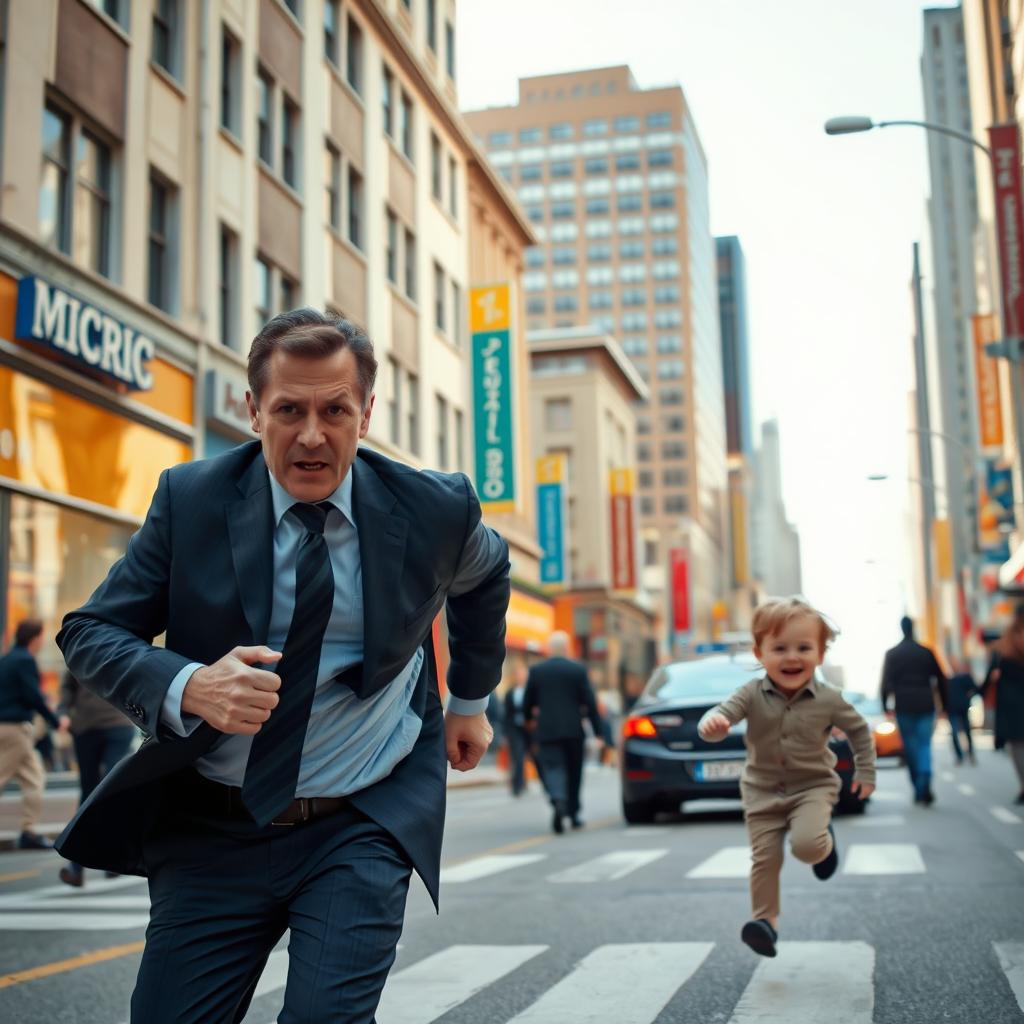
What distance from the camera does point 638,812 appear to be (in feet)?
44.9

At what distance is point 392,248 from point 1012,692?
20.9m

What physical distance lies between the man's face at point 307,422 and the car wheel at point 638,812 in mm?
10876

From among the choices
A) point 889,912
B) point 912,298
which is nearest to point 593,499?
point 889,912

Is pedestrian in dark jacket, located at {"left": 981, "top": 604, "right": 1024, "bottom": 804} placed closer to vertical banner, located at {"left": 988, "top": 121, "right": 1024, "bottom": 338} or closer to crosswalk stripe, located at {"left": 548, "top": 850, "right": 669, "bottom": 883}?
crosswalk stripe, located at {"left": 548, "top": 850, "right": 669, "bottom": 883}

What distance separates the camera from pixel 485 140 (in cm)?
14938

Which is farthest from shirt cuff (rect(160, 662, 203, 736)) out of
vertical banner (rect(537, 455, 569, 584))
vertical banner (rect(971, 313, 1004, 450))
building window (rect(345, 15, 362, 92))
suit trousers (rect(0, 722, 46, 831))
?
vertical banner (rect(537, 455, 569, 584))

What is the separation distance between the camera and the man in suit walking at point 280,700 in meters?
2.68

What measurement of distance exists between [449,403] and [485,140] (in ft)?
387

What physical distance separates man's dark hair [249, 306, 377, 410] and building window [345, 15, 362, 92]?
2816cm

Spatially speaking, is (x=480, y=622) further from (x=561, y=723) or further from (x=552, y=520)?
(x=552, y=520)

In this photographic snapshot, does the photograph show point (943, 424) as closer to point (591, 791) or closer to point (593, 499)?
point (593, 499)

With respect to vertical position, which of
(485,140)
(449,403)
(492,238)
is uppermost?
(485,140)

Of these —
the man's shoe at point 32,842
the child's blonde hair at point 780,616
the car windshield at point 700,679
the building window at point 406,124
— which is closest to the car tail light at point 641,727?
the car windshield at point 700,679

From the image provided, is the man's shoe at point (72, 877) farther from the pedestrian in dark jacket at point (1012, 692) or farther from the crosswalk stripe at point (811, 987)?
the pedestrian in dark jacket at point (1012, 692)
